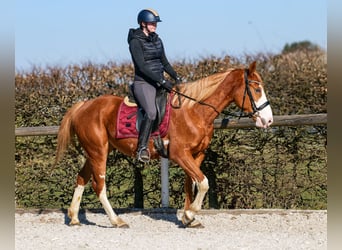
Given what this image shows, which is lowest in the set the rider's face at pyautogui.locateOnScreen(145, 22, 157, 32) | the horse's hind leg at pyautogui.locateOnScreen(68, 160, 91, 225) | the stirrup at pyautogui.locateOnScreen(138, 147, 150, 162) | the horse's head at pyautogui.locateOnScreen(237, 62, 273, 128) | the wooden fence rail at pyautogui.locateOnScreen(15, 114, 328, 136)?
the horse's hind leg at pyautogui.locateOnScreen(68, 160, 91, 225)

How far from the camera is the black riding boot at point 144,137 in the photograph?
7.23 m

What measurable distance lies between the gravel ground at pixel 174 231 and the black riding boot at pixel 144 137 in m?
0.95

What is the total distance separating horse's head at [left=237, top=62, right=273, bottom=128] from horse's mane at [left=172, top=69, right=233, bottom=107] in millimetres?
348

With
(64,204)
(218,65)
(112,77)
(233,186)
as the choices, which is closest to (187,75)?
(218,65)

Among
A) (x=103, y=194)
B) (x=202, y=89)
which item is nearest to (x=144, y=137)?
(x=202, y=89)

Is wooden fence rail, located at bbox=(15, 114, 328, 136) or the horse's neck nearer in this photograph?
the horse's neck

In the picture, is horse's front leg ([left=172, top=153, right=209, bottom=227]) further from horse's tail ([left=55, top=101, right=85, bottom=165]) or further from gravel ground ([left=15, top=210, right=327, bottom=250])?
horse's tail ([left=55, top=101, right=85, bottom=165])

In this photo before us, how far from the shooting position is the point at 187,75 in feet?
30.6

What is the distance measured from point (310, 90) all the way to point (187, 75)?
1873 millimetres

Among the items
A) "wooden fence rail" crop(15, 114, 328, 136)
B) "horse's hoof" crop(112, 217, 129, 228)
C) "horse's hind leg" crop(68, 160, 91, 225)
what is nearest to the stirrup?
"horse's hoof" crop(112, 217, 129, 228)

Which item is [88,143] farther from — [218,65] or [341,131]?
[341,131]

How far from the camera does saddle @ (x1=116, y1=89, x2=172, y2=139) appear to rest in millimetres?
7415

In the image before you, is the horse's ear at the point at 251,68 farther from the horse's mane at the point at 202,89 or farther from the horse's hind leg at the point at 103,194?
the horse's hind leg at the point at 103,194

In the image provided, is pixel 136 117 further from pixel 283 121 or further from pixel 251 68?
pixel 283 121
